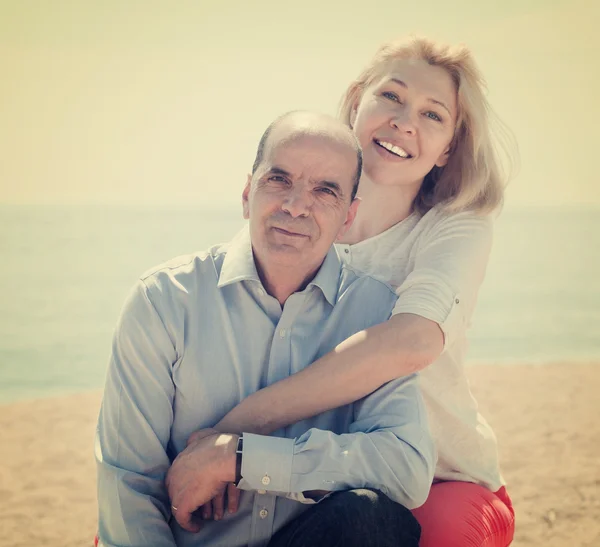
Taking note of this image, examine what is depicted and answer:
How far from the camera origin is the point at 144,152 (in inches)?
1084

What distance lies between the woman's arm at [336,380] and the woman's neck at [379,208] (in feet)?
1.98

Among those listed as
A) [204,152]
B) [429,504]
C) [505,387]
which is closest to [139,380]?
[429,504]

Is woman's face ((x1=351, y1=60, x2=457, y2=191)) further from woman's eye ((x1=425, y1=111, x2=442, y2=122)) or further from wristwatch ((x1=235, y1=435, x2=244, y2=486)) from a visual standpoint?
wristwatch ((x1=235, y1=435, x2=244, y2=486))

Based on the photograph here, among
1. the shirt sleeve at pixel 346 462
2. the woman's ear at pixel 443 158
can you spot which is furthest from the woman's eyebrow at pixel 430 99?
the shirt sleeve at pixel 346 462

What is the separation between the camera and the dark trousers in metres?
1.68

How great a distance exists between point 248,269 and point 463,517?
104 centimetres

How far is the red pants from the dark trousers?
1.41ft

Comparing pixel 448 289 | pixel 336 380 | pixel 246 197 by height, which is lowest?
pixel 336 380

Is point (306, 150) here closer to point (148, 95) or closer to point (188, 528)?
point (188, 528)

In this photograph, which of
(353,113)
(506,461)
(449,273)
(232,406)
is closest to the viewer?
(232,406)

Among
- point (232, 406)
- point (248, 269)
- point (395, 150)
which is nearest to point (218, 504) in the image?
point (232, 406)

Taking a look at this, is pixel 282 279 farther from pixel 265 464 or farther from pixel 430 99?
pixel 430 99

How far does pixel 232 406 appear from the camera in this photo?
2.02 m

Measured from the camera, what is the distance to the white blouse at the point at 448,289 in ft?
7.47
